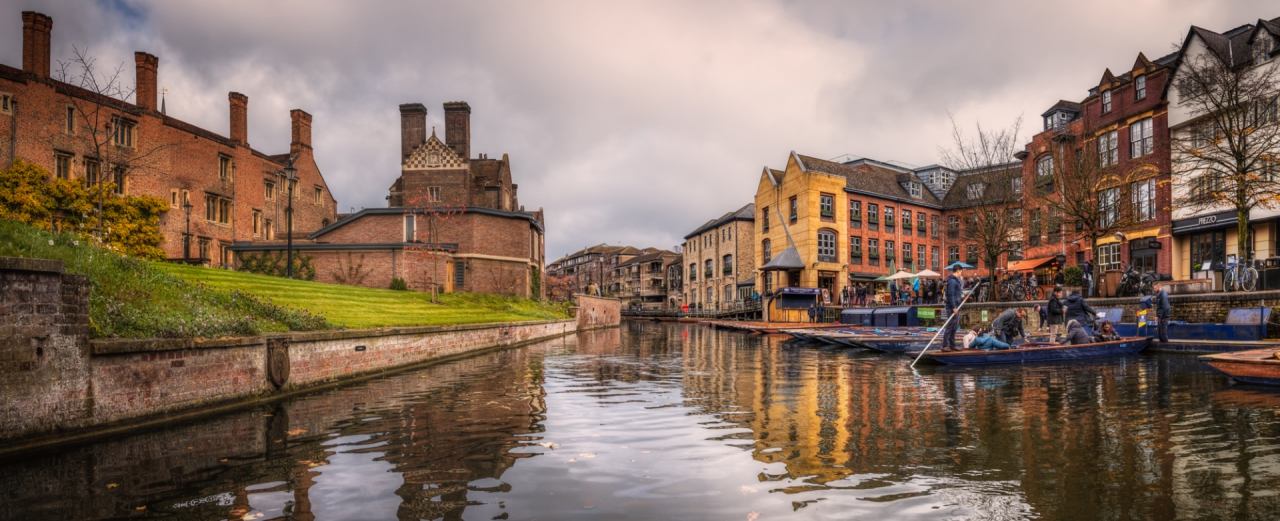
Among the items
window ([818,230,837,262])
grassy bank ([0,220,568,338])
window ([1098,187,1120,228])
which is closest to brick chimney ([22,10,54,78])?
grassy bank ([0,220,568,338])

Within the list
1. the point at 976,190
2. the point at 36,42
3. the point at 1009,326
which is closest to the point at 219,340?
the point at 1009,326

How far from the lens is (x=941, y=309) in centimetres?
3172

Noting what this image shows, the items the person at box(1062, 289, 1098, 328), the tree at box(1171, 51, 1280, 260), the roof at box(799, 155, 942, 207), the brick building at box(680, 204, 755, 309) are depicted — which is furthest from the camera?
the brick building at box(680, 204, 755, 309)

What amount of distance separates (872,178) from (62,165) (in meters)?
51.7

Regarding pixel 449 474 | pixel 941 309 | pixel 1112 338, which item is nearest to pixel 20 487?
pixel 449 474

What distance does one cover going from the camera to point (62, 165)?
104 feet

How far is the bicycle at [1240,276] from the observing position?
797 inches

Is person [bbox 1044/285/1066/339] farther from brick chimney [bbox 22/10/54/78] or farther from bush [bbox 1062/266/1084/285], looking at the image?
brick chimney [bbox 22/10/54/78]

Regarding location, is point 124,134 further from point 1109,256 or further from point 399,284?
point 1109,256

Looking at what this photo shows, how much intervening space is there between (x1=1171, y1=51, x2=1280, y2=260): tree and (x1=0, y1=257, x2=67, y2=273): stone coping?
1179 inches

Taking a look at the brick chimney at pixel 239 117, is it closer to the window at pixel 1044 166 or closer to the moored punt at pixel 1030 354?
the moored punt at pixel 1030 354

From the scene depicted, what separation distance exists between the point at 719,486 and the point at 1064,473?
337 centimetres

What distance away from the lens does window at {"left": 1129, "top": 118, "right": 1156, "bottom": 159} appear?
3083 cm

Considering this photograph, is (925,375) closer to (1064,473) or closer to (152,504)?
(1064,473)
